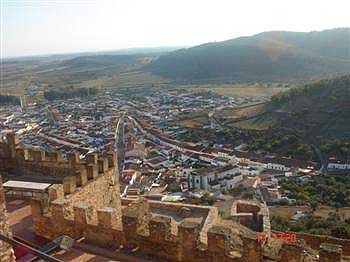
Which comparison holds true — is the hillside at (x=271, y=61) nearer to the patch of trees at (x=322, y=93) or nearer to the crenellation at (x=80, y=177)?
the patch of trees at (x=322, y=93)

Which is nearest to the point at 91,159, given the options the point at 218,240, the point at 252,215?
the point at 218,240

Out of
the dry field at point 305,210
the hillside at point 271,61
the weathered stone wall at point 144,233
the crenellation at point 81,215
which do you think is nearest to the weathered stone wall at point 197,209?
the weathered stone wall at point 144,233

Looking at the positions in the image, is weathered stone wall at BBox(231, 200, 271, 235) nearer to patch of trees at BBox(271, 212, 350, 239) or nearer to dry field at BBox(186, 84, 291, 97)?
patch of trees at BBox(271, 212, 350, 239)

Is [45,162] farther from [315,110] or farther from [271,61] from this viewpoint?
[271,61]

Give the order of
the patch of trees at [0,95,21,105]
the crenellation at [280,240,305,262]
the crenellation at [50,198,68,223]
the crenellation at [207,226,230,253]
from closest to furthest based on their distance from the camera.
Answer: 1. the crenellation at [280,240,305,262]
2. the crenellation at [207,226,230,253]
3. the crenellation at [50,198,68,223]
4. the patch of trees at [0,95,21,105]

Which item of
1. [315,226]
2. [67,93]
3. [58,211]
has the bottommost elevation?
[67,93]

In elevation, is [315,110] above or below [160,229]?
below

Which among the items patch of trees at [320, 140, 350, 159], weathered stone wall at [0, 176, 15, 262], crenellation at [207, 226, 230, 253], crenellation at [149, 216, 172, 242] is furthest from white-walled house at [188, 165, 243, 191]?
weathered stone wall at [0, 176, 15, 262]
